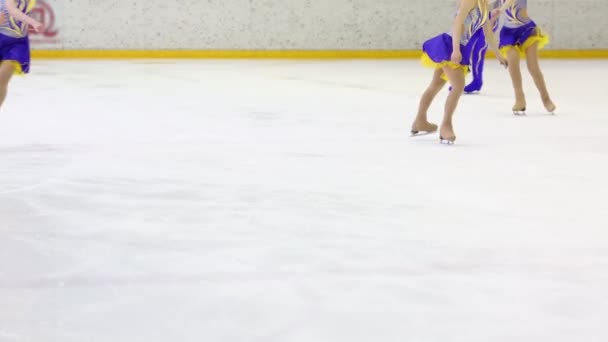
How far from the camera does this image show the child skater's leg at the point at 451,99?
5.47 m

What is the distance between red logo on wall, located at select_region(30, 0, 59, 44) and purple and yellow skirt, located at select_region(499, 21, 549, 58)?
8.86 meters

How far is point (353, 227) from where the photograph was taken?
3367mm

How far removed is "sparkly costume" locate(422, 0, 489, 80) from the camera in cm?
542

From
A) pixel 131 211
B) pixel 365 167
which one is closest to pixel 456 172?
pixel 365 167

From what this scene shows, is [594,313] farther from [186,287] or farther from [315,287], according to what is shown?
[186,287]

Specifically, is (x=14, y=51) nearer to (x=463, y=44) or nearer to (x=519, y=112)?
(x=463, y=44)

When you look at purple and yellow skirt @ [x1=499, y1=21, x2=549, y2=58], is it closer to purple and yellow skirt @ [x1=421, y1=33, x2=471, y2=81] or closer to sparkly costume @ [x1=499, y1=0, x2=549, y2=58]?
sparkly costume @ [x1=499, y1=0, x2=549, y2=58]

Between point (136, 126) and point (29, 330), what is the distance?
441 cm

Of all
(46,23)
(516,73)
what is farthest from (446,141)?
(46,23)

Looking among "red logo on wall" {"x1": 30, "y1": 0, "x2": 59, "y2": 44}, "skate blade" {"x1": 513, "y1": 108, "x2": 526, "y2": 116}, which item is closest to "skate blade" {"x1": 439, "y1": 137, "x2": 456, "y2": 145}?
"skate blade" {"x1": 513, "y1": 108, "x2": 526, "y2": 116}

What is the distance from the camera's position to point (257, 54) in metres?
15.5

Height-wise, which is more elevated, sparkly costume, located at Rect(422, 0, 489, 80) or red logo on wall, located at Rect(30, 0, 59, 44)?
sparkly costume, located at Rect(422, 0, 489, 80)

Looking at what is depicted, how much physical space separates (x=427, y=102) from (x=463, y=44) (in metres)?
Result: 0.52

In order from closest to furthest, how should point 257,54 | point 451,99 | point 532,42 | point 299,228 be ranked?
point 299,228 → point 451,99 → point 532,42 → point 257,54
